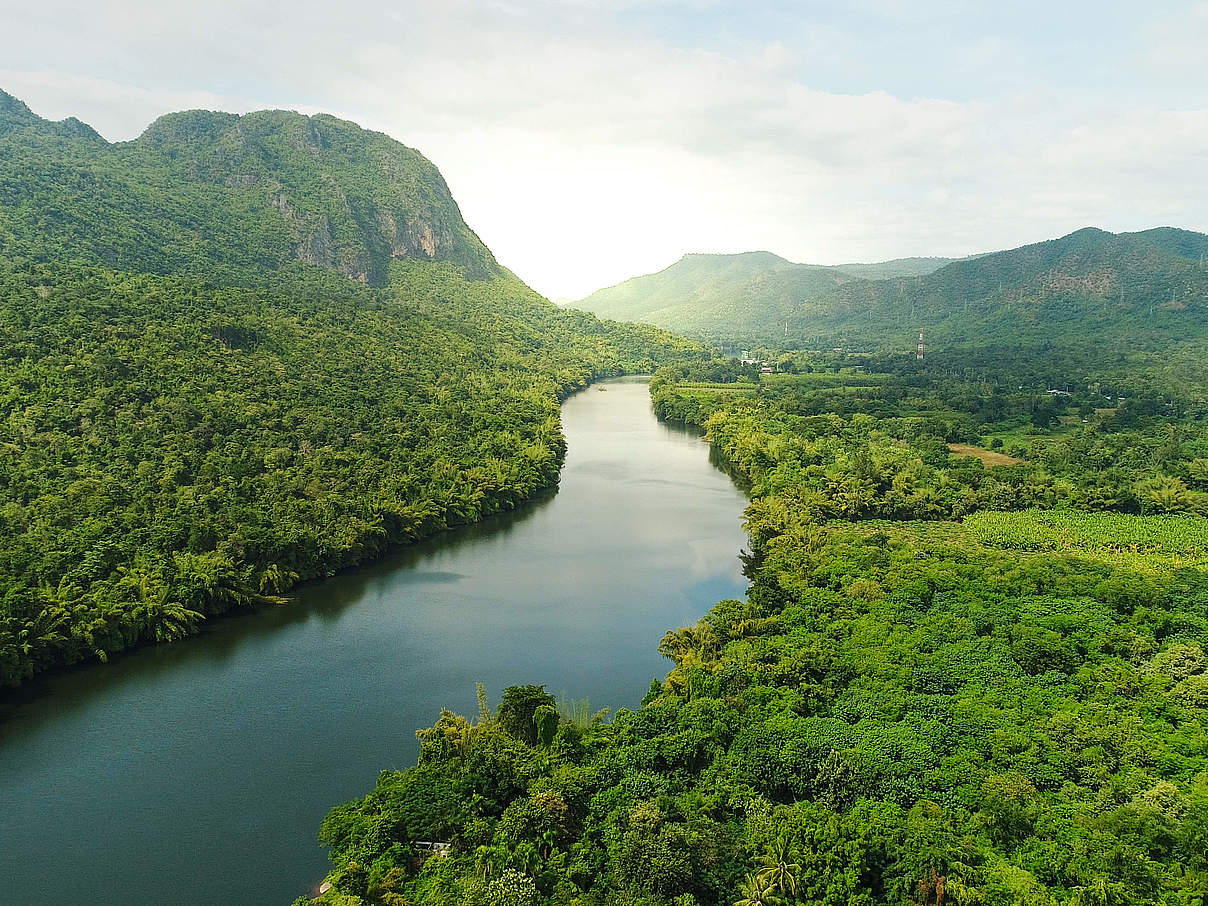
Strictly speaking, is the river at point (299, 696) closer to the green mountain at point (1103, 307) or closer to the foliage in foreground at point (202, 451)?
the foliage in foreground at point (202, 451)

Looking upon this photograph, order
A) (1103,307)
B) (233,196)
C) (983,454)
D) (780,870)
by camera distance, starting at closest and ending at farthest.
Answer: (780,870), (983,454), (233,196), (1103,307)

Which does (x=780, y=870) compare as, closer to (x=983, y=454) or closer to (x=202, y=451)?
(x=202, y=451)

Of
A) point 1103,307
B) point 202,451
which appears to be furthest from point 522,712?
point 1103,307

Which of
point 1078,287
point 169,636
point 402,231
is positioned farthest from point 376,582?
point 1078,287

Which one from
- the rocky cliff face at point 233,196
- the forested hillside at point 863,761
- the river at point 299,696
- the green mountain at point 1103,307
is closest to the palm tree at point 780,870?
the forested hillside at point 863,761

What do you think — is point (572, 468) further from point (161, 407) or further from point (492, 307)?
point (492, 307)

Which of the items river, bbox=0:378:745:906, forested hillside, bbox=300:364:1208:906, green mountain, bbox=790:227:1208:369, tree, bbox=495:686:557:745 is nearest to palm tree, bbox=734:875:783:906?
forested hillside, bbox=300:364:1208:906

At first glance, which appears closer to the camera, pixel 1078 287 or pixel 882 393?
pixel 882 393

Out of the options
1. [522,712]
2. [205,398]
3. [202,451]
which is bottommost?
[522,712]

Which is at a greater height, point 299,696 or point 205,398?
point 205,398
